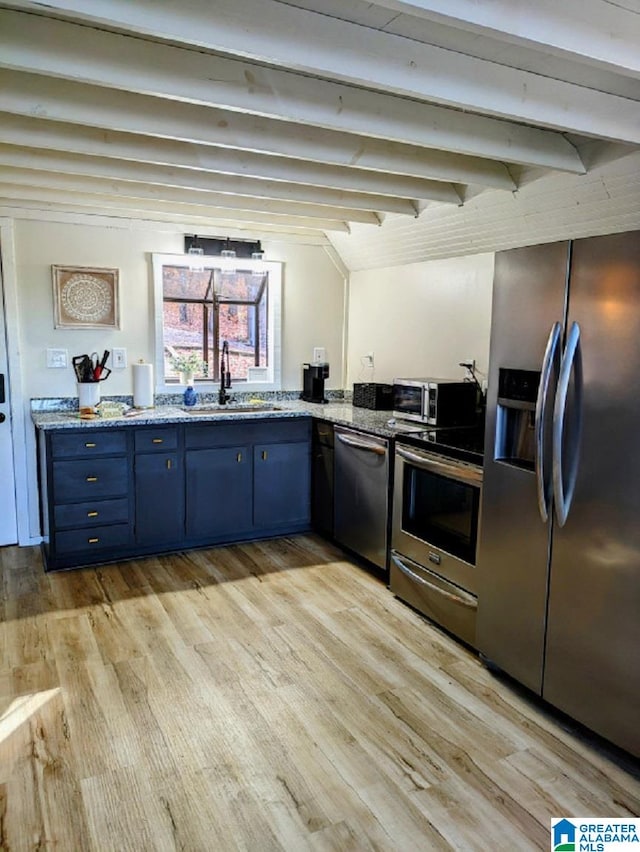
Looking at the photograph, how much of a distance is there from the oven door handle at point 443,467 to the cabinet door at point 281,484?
1.16m

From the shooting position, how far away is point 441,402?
11.7 feet

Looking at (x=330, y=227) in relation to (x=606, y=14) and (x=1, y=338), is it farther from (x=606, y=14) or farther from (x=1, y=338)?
(x=606, y=14)

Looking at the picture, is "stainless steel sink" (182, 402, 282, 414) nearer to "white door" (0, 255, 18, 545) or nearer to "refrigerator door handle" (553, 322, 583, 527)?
"white door" (0, 255, 18, 545)

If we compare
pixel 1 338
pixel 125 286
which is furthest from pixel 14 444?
pixel 125 286

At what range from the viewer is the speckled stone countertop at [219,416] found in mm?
3643

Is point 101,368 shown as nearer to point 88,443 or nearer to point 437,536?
point 88,443

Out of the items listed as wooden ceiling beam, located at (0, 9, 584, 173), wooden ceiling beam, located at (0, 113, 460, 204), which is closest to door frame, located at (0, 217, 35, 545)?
wooden ceiling beam, located at (0, 113, 460, 204)

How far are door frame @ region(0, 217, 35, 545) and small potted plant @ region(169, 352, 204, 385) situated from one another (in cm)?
104

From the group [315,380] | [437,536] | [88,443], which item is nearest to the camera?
[437,536]

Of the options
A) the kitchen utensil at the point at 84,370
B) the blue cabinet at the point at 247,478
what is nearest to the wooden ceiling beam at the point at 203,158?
the kitchen utensil at the point at 84,370

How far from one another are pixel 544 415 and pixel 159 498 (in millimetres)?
2556

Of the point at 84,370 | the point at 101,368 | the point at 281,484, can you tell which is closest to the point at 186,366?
the point at 101,368

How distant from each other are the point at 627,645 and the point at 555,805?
0.56 metres

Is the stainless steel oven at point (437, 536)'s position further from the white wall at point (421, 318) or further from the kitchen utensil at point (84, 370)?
the kitchen utensil at point (84, 370)
